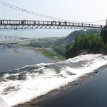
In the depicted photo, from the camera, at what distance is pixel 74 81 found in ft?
128

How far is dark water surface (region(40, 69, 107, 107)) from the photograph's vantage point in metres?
29.7

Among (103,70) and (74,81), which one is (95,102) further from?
(103,70)

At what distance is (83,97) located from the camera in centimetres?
3200

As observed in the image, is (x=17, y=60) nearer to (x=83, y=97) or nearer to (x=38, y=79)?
(x=38, y=79)

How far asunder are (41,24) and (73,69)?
17691mm

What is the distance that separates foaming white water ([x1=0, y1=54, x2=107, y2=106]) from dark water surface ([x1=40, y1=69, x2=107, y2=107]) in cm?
200

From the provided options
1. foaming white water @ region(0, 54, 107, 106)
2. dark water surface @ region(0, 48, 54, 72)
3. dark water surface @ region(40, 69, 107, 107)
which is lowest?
dark water surface @ region(0, 48, 54, 72)

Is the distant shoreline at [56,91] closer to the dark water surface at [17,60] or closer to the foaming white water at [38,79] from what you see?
the foaming white water at [38,79]

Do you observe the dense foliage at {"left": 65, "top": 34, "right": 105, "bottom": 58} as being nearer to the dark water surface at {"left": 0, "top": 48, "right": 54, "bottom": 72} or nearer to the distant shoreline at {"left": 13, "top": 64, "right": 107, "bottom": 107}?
the dark water surface at {"left": 0, "top": 48, "right": 54, "bottom": 72}

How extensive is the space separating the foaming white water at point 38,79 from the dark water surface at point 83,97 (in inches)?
78.6

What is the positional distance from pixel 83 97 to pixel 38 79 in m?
7.68

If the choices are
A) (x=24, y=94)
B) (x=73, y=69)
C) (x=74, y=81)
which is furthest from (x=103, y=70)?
(x=24, y=94)

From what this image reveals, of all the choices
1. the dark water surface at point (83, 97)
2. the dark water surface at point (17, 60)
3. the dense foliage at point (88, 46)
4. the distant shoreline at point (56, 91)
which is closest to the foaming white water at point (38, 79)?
the distant shoreline at point (56, 91)

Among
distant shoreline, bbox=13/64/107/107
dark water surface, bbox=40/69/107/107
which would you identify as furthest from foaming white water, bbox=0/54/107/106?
dark water surface, bbox=40/69/107/107
